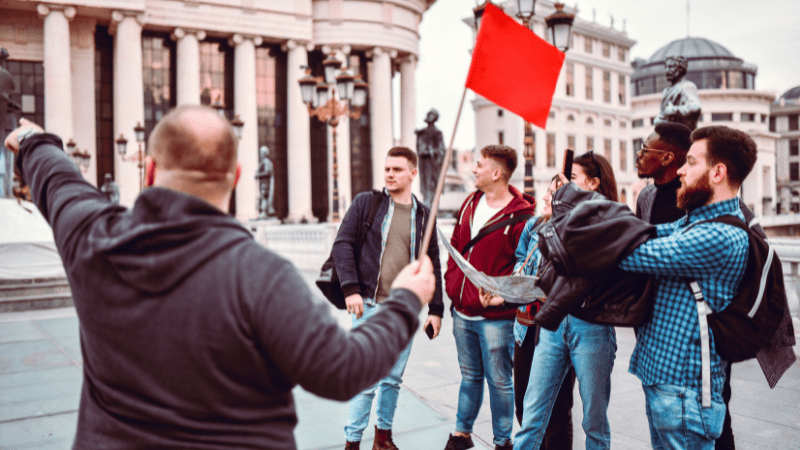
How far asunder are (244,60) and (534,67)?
3810 centimetres

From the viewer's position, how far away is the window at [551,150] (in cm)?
5722

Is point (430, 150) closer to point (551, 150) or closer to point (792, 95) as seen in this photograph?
point (551, 150)

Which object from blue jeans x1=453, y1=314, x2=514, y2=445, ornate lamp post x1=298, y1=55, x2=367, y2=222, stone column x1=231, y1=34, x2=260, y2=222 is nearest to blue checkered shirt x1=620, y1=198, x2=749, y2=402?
blue jeans x1=453, y1=314, x2=514, y2=445

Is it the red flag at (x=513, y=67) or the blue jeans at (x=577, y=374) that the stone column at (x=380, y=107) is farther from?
the red flag at (x=513, y=67)

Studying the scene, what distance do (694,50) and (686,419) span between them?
85896mm

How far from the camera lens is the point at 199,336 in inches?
54.8

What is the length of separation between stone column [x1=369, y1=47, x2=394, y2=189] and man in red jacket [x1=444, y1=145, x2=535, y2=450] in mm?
37713

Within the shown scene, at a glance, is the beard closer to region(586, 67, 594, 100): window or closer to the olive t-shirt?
the olive t-shirt

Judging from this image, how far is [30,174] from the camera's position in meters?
1.97

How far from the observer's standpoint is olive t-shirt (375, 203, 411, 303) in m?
4.05

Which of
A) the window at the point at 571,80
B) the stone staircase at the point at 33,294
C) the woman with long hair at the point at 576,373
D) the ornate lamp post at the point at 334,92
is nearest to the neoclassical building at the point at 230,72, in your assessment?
the ornate lamp post at the point at 334,92

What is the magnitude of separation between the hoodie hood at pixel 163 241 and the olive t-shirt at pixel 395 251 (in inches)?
103

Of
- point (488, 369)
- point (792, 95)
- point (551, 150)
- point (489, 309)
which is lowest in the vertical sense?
point (488, 369)

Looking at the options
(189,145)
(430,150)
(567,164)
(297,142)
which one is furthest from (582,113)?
(189,145)
